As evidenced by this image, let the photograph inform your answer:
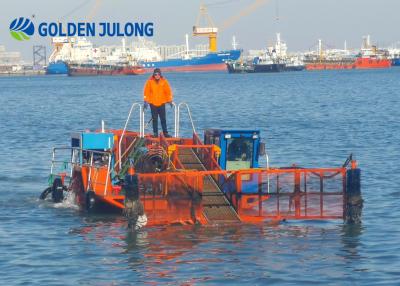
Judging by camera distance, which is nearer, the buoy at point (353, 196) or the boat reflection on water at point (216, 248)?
the boat reflection on water at point (216, 248)

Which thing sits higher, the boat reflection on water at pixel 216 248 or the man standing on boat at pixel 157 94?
the man standing on boat at pixel 157 94

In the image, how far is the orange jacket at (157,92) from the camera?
1012 inches

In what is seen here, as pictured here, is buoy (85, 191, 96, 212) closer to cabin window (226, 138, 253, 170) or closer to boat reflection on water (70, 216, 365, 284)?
boat reflection on water (70, 216, 365, 284)

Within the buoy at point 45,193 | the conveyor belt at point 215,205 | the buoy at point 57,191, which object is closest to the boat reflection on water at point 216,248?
the conveyor belt at point 215,205

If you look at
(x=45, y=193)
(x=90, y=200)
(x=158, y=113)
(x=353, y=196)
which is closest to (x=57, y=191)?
(x=45, y=193)

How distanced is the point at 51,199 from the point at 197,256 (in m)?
8.65

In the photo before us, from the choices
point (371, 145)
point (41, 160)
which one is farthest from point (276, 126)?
point (41, 160)

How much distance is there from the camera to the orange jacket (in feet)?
84.3

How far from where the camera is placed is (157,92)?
25938 millimetres

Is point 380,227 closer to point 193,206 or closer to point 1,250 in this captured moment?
point 193,206

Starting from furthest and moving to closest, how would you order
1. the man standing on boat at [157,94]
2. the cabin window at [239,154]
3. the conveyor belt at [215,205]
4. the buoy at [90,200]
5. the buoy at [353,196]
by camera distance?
the man standing on boat at [157,94] < the cabin window at [239,154] < the buoy at [90,200] < the conveyor belt at [215,205] < the buoy at [353,196]

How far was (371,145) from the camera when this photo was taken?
42438mm

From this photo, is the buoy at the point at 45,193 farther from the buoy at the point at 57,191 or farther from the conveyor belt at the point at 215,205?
the conveyor belt at the point at 215,205

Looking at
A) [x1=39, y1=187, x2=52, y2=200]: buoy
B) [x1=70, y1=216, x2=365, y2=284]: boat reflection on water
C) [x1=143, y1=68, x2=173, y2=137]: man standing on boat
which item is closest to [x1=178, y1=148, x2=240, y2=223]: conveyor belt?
[x1=70, y1=216, x2=365, y2=284]: boat reflection on water
